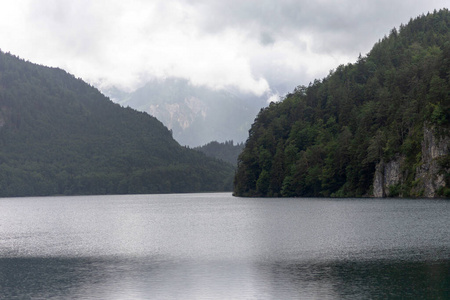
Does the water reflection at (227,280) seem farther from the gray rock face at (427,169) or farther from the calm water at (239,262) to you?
the gray rock face at (427,169)

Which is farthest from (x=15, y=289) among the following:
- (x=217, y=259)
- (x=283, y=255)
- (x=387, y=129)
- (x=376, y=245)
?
(x=387, y=129)

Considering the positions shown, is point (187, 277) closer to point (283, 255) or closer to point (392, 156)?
point (283, 255)

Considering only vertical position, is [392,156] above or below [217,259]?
above

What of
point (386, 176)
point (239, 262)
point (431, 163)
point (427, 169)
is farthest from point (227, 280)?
point (386, 176)

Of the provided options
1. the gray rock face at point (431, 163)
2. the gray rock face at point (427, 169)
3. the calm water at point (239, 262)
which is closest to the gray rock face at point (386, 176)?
the gray rock face at point (427, 169)

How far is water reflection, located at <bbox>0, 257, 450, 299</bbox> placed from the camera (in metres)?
38.9

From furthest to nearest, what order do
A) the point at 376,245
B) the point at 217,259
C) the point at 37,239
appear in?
the point at 37,239, the point at 376,245, the point at 217,259

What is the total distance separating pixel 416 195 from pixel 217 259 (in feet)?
412

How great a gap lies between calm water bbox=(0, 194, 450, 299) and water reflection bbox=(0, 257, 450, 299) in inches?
3.0

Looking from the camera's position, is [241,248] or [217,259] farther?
[241,248]

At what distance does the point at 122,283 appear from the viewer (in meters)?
44.2

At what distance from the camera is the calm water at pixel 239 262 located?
40.2 metres

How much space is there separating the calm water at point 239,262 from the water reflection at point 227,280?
0.08 m

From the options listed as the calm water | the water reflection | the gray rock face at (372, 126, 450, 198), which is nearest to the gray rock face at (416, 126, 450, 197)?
the gray rock face at (372, 126, 450, 198)
